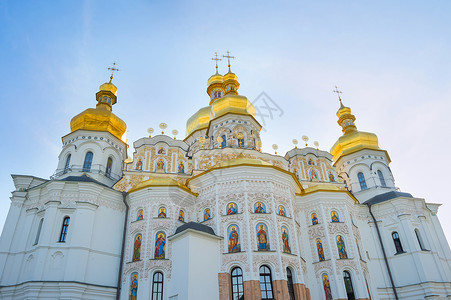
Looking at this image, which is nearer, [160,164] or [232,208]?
[232,208]

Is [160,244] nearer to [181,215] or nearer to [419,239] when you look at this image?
[181,215]

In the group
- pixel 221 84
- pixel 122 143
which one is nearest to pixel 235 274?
pixel 122 143

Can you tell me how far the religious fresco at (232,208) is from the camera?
49.7 feet

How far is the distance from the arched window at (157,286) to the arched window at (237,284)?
9.90 ft

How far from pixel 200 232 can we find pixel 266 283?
3.35m

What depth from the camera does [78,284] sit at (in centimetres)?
1397

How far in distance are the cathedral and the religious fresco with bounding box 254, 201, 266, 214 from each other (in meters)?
0.06

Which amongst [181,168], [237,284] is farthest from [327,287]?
[181,168]

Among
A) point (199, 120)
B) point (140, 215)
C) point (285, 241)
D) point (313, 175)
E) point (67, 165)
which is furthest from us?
point (199, 120)

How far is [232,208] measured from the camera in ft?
50.2

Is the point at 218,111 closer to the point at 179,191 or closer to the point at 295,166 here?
the point at 295,166

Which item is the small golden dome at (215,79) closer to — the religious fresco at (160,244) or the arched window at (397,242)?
the religious fresco at (160,244)

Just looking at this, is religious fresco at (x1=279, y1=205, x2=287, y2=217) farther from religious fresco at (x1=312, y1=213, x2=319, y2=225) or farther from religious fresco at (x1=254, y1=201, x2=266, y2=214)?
religious fresco at (x1=312, y1=213, x2=319, y2=225)

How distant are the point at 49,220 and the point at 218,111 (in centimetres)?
1238
